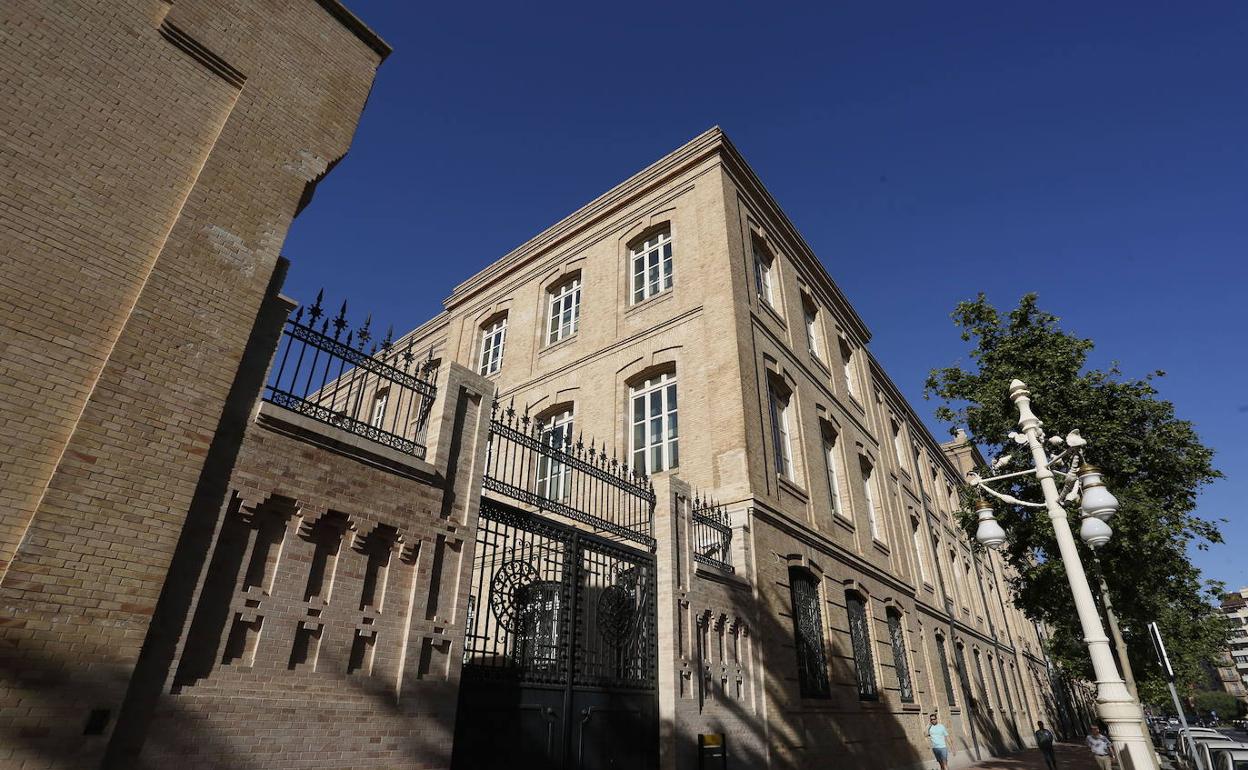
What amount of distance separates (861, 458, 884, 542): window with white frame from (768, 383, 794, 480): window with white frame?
15.8ft

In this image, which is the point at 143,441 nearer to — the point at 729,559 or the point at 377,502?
the point at 377,502

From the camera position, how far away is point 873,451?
65.4 feet

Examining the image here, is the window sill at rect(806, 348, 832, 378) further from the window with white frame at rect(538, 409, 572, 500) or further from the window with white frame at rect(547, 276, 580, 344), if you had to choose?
the window with white frame at rect(538, 409, 572, 500)

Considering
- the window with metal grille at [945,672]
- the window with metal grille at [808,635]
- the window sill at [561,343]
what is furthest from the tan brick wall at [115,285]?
the window with metal grille at [945,672]

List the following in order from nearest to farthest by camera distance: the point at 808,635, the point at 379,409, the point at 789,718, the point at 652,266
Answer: the point at 379,409
the point at 789,718
the point at 808,635
the point at 652,266

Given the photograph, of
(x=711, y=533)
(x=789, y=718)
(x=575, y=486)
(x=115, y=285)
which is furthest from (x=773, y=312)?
(x=115, y=285)

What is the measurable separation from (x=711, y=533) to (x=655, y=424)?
3.28 m

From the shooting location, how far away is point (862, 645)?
14.4m

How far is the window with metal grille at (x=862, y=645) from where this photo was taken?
13.8 metres

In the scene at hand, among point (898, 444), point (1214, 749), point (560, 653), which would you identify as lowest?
point (1214, 749)

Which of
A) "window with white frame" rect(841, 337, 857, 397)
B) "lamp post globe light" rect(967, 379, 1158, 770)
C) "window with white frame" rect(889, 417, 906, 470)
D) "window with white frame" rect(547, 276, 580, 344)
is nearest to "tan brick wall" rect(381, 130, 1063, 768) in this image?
"window with white frame" rect(841, 337, 857, 397)

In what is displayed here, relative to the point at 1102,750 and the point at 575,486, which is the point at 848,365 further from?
the point at 575,486

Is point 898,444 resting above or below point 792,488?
above

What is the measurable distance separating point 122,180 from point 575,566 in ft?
20.1
